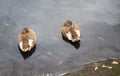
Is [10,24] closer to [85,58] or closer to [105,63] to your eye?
[85,58]

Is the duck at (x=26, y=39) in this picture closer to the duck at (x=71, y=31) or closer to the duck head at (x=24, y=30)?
the duck head at (x=24, y=30)

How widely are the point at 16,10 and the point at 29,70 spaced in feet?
16.0

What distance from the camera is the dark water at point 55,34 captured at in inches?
481

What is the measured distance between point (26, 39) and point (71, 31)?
6.43 feet

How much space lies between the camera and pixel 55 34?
1419 cm

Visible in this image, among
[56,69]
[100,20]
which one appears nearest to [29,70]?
[56,69]

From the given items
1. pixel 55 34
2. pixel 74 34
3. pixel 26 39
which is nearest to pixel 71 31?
pixel 74 34

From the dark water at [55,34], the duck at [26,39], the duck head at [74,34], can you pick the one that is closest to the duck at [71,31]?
the duck head at [74,34]

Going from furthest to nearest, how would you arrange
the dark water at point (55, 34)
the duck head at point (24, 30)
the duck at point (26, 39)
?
the duck head at point (24, 30) → the duck at point (26, 39) → the dark water at point (55, 34)

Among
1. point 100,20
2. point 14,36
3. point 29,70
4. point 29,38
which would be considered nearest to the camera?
point 29,70

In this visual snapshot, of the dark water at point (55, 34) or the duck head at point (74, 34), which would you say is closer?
the dark water at point (55, 34)

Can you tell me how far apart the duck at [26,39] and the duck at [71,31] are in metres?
1.35

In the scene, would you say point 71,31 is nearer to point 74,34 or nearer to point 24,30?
point 74,34

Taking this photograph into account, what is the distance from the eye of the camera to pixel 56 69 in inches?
472
